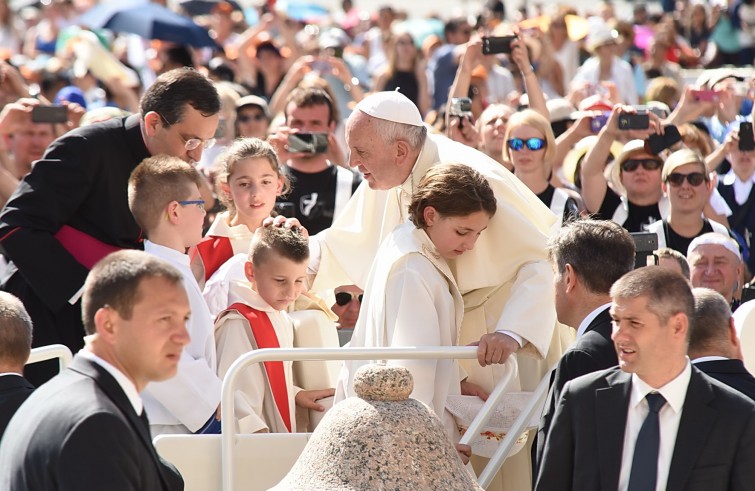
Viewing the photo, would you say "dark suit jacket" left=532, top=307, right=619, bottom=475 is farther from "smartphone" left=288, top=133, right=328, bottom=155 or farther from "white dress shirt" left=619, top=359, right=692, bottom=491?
"smartphone" left=288, top=133, right=328, bottom=155

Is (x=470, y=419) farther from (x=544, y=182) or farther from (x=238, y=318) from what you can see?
(x=544, y=182)

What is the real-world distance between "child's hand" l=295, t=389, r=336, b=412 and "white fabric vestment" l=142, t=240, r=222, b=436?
56cm

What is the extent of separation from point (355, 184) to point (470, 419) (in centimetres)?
278

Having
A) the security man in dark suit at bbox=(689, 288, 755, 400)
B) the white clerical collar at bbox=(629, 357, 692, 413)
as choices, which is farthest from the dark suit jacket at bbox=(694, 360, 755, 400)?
the white clerical collar at bbox=(629, 357, 692, 413)

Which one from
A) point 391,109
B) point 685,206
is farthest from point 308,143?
point 685,206

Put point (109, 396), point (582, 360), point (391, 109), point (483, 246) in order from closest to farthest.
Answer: point (109, 396) < point (582, 360) < point (483, 246) < point (391, 109)

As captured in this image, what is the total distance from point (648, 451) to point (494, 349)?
1080mm

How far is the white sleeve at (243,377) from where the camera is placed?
5.16 meters

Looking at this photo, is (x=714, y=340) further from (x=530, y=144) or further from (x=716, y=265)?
(x=530, y=144)

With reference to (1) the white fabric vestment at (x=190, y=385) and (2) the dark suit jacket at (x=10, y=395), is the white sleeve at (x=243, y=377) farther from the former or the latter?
(2) the dark suit jacket at (x=10, y=395)

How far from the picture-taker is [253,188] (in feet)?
20.0

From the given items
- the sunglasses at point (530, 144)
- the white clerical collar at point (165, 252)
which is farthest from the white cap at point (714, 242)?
the white clerical collar at point (165, 252)

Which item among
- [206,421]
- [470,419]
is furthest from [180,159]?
[470,419]

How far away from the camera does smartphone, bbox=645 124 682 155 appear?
24.9ft
